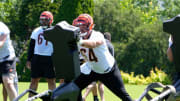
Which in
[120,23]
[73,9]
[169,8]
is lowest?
[169,8]

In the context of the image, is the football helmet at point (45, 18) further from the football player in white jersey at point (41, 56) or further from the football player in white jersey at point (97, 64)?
the football player in white jersey at point (97, 64)

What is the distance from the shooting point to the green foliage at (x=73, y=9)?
21747 mm

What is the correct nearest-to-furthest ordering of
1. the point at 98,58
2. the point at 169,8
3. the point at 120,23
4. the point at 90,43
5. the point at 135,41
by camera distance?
the point at 90,43
the point at 98,58
the point at 135,41
the point at 120,23
the point at 169,8

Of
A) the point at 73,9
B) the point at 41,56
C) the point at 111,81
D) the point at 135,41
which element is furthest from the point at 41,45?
the point at 135,41

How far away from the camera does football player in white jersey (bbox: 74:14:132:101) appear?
632 centimetres

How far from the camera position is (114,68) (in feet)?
21.6

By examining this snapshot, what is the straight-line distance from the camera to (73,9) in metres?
21.8

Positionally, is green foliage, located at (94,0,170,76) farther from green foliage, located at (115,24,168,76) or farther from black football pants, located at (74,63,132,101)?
black football pants, located at (74,63,132,101)

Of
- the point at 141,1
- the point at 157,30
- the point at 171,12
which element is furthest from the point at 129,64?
the point at 141,1

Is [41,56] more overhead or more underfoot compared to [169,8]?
more overhead

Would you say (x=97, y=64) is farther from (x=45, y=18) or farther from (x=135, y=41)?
(x=135, y=41)

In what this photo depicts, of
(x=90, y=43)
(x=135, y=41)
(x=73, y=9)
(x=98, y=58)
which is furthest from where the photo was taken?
(x=135, y=41)

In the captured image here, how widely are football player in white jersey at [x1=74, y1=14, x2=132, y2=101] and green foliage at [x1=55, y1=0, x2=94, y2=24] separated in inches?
597

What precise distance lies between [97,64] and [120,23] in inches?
1345
